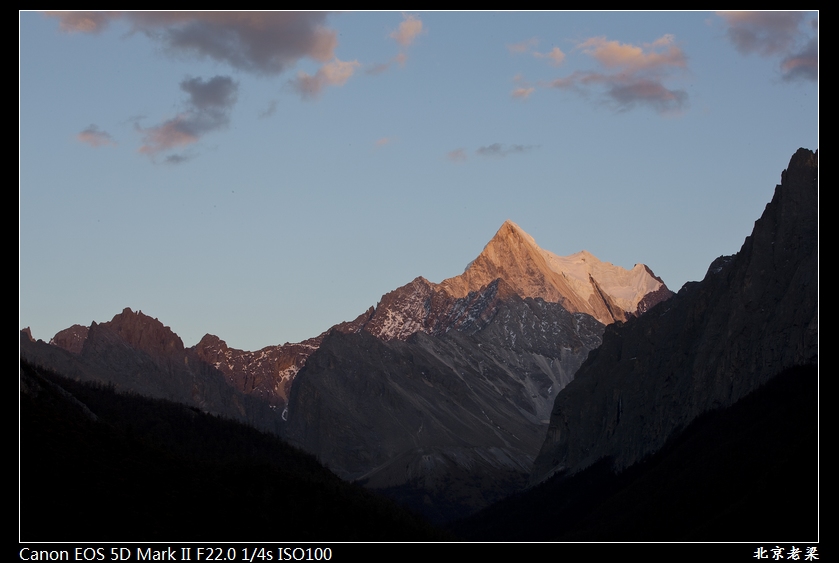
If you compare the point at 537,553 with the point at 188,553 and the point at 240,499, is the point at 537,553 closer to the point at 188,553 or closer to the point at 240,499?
the point at 188,553

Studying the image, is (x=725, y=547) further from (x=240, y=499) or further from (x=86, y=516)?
(x=240, y=499)

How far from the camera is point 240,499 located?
95688 millimetres

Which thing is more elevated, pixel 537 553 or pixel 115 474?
pixel 115 474

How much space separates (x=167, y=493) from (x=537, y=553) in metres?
35.1

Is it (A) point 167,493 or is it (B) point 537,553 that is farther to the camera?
(A) point 167,493

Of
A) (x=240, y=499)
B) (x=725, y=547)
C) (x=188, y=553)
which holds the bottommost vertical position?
(x=725, y=547)
